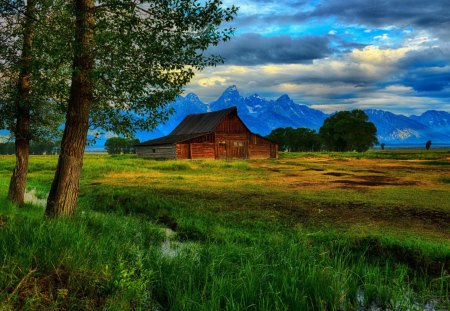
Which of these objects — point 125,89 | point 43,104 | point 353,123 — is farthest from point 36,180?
point 353,123

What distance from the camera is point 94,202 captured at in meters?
17.2

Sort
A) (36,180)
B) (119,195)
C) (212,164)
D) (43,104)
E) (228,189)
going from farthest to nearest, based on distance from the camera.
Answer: (212,164) < (36,180) < (228,189) < (119,195) < (43,104)

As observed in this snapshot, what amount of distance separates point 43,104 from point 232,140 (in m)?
49.1

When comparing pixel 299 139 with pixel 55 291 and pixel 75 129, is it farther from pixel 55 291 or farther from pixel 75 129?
pixel 55 291

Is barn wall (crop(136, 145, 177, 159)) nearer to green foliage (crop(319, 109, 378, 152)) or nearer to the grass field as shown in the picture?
the grass field

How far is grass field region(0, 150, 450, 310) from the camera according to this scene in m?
5.37

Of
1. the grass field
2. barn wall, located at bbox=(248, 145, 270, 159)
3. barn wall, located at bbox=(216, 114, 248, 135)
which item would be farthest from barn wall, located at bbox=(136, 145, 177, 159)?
the grass field

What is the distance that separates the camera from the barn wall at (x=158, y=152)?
193ft

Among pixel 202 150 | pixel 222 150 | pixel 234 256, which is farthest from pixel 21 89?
pixel 222 150

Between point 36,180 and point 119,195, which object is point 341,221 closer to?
point 119,195

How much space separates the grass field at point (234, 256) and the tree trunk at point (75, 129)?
0.70 metres

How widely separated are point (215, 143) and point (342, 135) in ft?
194

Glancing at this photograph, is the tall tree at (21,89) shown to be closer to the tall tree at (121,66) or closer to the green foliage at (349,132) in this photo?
the tall tree at (121,66)

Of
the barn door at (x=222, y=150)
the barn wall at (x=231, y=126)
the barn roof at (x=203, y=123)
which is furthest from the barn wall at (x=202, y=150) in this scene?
the barn wall at (x=231, y=126)
